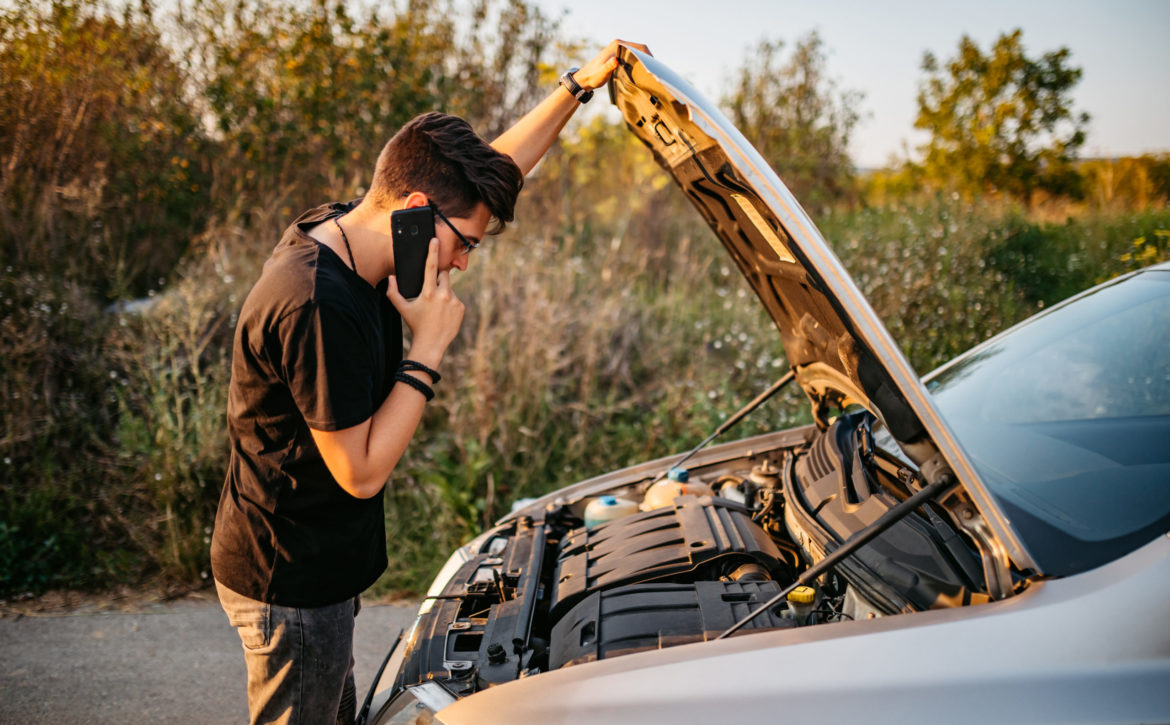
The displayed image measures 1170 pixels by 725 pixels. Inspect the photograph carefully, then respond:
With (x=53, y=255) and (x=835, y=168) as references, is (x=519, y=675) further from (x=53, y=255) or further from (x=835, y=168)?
(x=835, y=168)

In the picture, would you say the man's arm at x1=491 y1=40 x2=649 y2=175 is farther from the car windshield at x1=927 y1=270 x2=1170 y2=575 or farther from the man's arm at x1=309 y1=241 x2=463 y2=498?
the car windshield at x1=927 y1=270 x2=1170 y2=575

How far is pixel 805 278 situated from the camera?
1819 mm

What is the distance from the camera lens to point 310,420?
1521 millimetres

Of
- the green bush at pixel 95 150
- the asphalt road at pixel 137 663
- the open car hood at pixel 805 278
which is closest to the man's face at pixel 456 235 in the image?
the open car hood at pixel 805 278

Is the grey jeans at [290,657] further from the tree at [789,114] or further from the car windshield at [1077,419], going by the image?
the tree at [789,114]

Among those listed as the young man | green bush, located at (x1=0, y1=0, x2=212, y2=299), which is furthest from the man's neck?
green bush, located at (x1=0, y1=0, x2=212, y2=299)

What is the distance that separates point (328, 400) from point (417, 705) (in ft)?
2.38

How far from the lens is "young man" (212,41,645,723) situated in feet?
5.04

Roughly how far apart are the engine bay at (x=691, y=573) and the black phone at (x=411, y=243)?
892 mm

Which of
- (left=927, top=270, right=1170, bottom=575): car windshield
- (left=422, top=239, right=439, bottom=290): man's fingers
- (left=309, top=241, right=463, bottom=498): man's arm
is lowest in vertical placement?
(left=927, top=270, right=1170, bottom=575): car windshield

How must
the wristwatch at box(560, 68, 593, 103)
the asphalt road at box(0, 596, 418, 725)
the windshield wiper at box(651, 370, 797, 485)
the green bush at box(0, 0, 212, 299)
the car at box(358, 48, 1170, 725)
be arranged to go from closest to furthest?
the car at box(358, 48, 1170, 725) < the wristwatch at box(560, 68, 593, 103) < the windshield wiper at box(651, 370, 797, 485) < the asphalt road at box(0, 596, 418, 725) < the green bush at box(0, 0, 212, 299)

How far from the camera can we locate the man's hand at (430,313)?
167 centimetres

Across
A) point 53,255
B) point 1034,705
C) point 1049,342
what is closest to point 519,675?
point 1034,705

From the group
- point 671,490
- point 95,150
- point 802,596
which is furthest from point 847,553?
point 95,150
